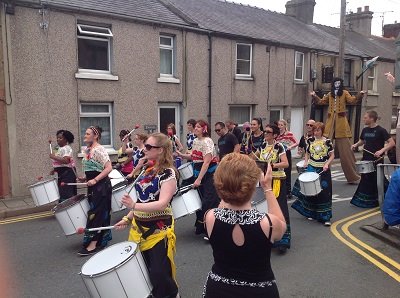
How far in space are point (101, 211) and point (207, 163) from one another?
5.79ft

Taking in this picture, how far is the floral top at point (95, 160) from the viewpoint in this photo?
5.49 meters

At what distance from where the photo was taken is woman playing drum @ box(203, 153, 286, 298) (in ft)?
7.37

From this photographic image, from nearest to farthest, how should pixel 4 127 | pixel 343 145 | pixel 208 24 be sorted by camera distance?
pixel 4 127 < pixel 343 145 < pixel 208 24

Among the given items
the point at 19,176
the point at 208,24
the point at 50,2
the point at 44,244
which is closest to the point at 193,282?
the point at 44,244

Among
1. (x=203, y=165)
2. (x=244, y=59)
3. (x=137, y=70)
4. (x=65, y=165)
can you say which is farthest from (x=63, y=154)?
(x=244, y=59)

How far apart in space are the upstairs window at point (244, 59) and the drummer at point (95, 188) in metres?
10.8

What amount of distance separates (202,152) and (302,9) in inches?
800

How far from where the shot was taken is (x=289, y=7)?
23.9 metres

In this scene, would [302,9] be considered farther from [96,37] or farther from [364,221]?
[364,221]

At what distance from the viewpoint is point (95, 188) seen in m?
5.50

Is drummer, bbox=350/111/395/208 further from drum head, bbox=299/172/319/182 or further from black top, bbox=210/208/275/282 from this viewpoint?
black top, bbox=210/208/275/282

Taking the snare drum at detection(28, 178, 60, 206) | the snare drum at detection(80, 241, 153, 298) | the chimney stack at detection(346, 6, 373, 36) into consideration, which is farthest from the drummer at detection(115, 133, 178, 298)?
the chimney stack at detection(346, 6, 373, 36)

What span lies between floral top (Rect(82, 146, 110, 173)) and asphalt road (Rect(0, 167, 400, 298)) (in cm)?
132

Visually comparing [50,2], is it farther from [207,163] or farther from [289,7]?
[289,7]
